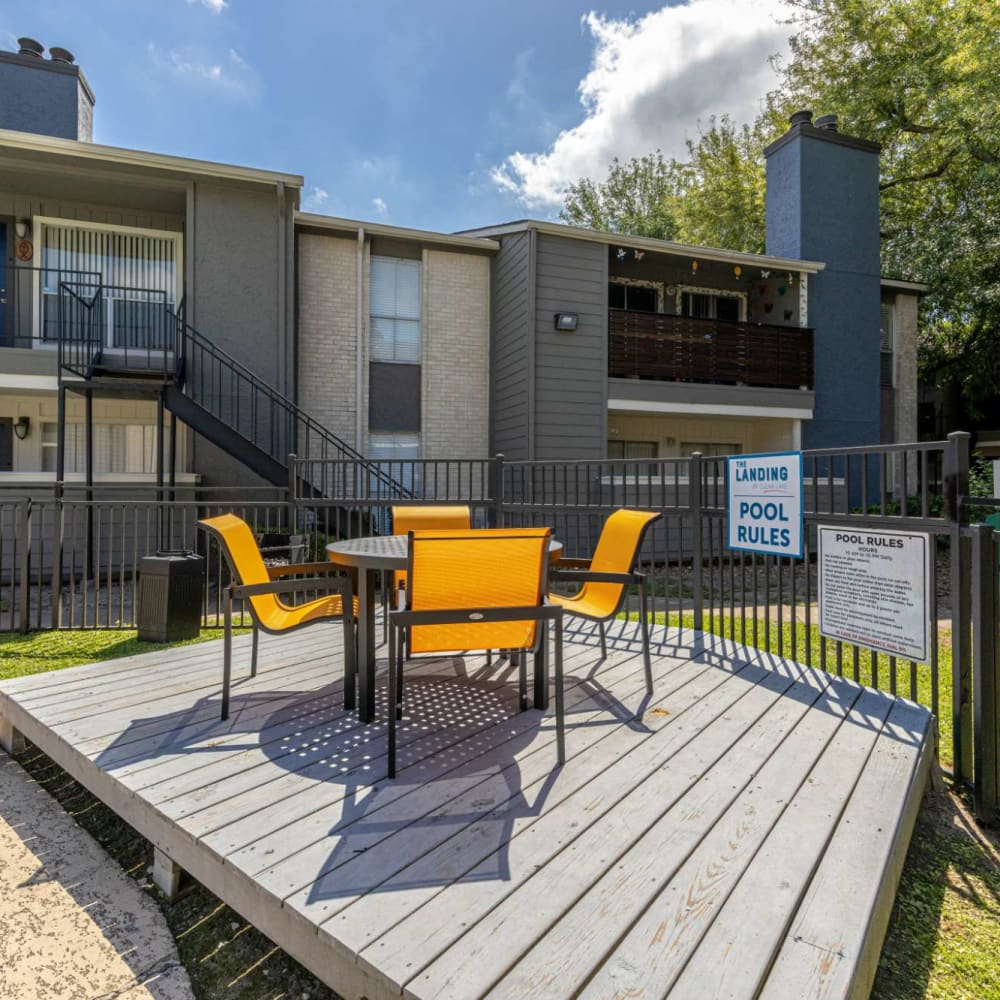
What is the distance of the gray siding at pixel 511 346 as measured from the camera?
1041cm

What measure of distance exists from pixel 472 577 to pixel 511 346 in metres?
8.90

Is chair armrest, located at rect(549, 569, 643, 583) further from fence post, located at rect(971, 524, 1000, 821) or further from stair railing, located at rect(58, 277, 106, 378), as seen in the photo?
stair railing, located at rect(58, 277, 106, 378)

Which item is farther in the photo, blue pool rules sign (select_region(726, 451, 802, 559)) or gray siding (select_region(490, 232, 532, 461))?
gray siding (select_region(490, 232, 532, 461))

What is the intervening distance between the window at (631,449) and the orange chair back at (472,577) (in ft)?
35.6

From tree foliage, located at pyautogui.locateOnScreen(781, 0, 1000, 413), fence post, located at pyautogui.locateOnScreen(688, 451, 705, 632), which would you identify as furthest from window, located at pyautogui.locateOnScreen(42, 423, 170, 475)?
tree foliage, located at pyautogui.locateOnScreen(781, 0, 1000, 413)

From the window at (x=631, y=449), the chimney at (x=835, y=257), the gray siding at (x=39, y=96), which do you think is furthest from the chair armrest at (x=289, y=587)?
the gray siding at (x=39, y=96)

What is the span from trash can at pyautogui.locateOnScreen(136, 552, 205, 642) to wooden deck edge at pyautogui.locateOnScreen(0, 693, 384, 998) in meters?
2.26

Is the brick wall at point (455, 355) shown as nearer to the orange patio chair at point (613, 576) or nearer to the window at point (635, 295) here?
the window at point (635, 295)

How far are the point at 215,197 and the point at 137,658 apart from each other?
7817 mm

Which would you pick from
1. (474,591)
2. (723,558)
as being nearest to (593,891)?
(474,591)

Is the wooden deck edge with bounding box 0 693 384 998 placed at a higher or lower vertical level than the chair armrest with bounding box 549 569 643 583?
lower

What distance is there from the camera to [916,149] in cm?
1775

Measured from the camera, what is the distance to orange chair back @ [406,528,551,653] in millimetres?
2404

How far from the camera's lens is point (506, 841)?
1882 mm
